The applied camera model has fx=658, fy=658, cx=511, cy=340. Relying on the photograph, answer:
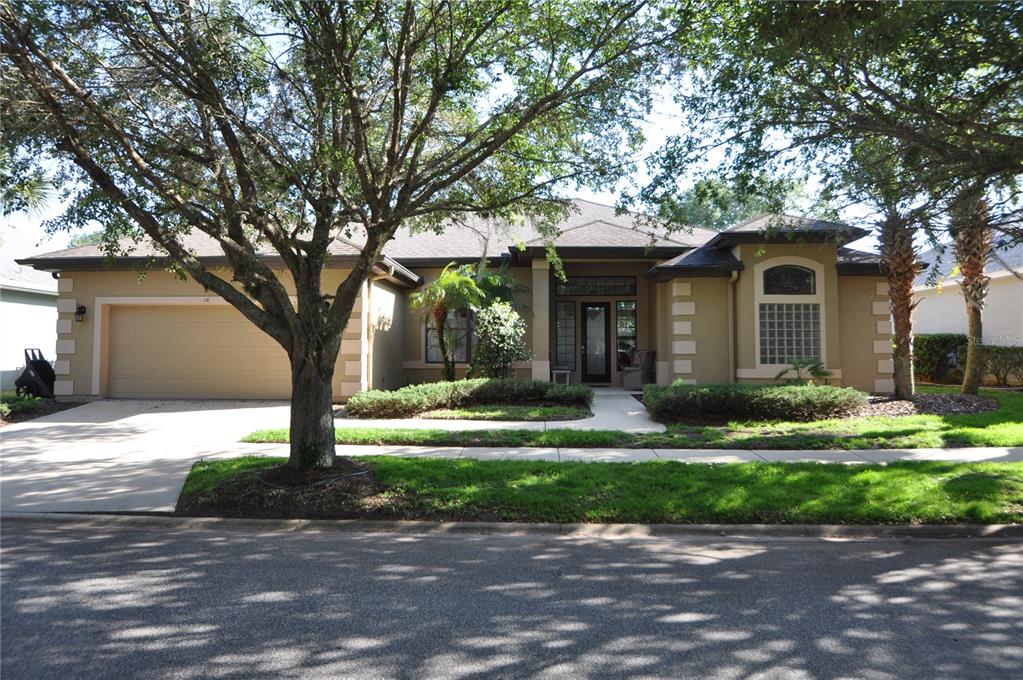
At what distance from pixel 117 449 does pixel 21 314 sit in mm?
13870

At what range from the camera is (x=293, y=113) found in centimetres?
882

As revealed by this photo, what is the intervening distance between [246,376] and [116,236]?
8.19 meters

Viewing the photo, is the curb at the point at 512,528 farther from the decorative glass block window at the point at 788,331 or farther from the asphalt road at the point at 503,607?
the decorative glass block window at the point at 788,331

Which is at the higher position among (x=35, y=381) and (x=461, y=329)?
(x=461, y=329)

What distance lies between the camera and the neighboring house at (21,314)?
19672 millimetres

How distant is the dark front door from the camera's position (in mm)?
19312

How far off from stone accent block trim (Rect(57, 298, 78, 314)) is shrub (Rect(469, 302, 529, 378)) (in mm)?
9488

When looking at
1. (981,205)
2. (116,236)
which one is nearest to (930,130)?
(981,205)

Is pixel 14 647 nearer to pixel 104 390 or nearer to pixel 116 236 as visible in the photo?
pixel 116 236

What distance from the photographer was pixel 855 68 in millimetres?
8305

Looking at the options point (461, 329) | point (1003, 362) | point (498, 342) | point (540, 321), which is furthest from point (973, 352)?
point (461, 329)

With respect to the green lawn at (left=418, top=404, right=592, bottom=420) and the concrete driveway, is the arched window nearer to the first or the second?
the green lawn at (left=418, top=404, right=592, bottom=420)

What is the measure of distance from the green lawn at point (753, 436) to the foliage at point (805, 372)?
246 cm

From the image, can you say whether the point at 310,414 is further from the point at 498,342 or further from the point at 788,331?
the point at 788,331
